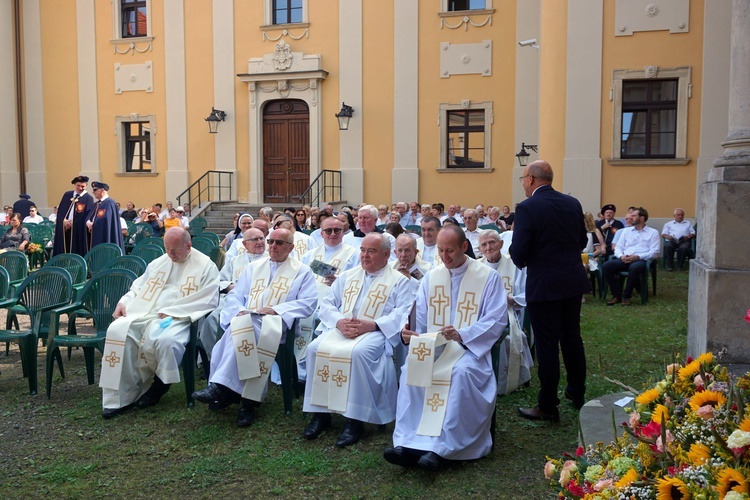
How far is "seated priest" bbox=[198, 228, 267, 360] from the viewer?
644 cm

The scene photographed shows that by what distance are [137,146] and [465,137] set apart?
385 inches

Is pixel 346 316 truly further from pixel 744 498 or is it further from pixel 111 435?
pixel 744 498

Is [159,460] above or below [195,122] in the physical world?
below

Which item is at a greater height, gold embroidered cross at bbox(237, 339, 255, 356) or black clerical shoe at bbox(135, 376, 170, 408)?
gold embroidered cross at bbox(237, 339, 255, 356)

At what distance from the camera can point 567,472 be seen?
7.00 ft

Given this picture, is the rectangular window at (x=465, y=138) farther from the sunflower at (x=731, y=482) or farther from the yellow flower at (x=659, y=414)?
the sunflower at (x=731, y=482)

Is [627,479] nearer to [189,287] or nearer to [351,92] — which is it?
[189,287]

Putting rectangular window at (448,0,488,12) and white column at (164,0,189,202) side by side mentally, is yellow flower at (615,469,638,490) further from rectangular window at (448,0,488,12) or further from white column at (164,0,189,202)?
white column at (164,0,189,202)

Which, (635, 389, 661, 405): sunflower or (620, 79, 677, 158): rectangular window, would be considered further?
(620, 79, 677, 158): rectangular window

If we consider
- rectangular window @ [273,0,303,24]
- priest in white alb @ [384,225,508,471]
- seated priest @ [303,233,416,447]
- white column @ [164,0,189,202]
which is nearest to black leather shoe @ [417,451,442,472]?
priest in white alb @ [384,225,508,471]

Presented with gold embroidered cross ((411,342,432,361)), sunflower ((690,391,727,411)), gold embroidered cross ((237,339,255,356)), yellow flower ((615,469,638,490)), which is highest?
sunflower ((690,391,727,411))

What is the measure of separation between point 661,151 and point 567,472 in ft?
46.3

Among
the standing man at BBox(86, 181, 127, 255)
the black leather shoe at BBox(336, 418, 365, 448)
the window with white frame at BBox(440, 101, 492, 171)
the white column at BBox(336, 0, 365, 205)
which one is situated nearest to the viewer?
the black leather shoe at BBox(336, 418, 365, 448)

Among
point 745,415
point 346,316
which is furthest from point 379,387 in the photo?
point 745,415
